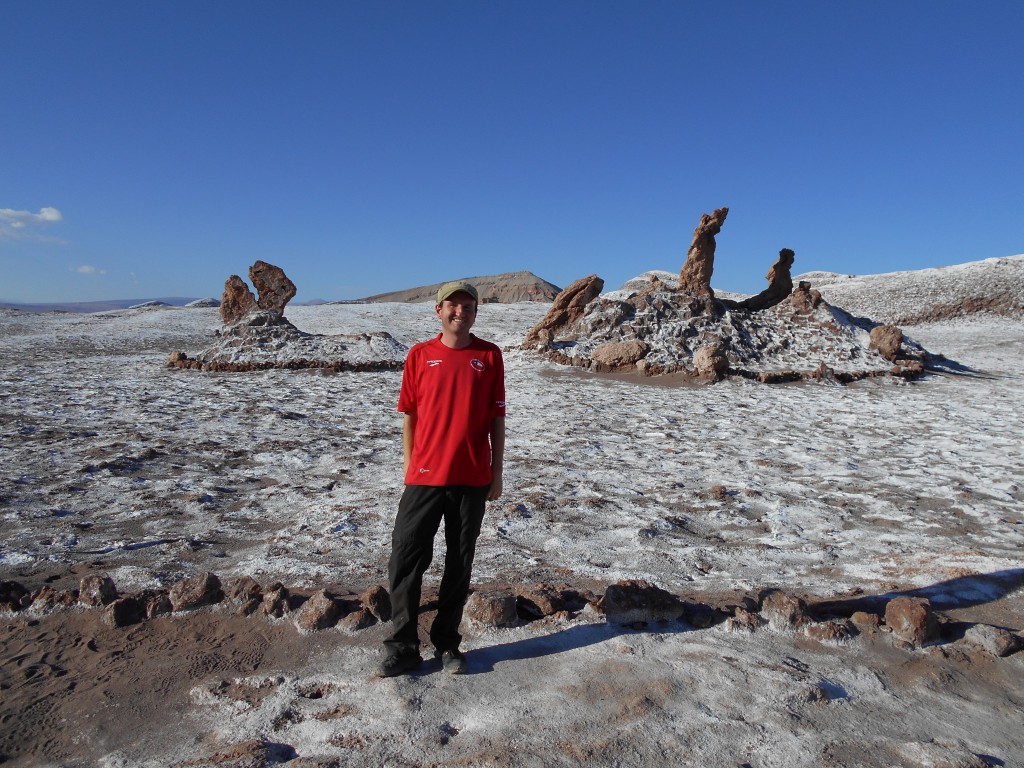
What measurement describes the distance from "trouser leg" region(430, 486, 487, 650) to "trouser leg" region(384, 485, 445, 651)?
0.09 meters

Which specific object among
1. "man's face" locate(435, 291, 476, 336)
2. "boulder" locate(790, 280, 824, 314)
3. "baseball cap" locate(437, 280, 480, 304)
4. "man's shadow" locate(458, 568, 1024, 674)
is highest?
"boulder" locate(790, 280, 824, 314)

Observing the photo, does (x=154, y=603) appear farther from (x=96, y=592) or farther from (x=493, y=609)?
(x=493, y=609)

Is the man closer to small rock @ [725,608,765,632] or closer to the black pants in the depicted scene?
the black pants

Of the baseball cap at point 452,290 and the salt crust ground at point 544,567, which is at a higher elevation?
the baseball cap at point 452,290

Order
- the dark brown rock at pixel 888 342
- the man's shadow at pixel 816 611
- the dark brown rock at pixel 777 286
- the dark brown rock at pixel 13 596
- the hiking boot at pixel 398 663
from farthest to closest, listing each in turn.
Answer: the dark brown rock at pixel 777 286 → the dark brown rock at pixel 888 342 → the dark brown rock at pixel 13 596 → the man's shadow at pixel 816 611 → the hiking boot at pixel 398 663

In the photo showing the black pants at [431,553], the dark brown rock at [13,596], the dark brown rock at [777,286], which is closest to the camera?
the black pants at [431,553]

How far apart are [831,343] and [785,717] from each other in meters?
16.8

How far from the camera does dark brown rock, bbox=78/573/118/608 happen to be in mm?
3930

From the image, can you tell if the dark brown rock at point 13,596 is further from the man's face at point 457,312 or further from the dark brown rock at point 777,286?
the dark brown rock at point 777,286

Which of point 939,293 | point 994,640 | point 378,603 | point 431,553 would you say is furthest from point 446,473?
point 939,293

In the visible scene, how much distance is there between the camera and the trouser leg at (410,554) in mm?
3307

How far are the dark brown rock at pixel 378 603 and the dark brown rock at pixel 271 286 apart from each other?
658 inches

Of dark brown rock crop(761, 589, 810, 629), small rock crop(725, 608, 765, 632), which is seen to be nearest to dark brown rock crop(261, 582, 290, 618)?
small rock crop(725, 608, 765, 632)

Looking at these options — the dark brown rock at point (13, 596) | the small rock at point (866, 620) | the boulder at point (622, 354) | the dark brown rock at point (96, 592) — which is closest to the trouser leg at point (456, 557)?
the dark brown rock at point (96, 592)
